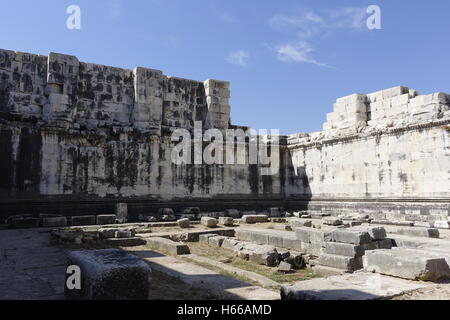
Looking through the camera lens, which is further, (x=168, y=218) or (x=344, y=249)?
(x=168, y=218)

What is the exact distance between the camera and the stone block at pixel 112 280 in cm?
338

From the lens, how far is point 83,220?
1304 centimetres

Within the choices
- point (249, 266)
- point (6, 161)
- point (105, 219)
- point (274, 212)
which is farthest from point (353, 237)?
point (6, 161)

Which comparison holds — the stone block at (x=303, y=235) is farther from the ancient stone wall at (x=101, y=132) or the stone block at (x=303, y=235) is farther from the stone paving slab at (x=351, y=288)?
the ancient stone wall at (x=101, y=132)

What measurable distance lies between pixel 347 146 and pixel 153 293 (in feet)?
45.3

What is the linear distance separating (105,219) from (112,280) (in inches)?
414

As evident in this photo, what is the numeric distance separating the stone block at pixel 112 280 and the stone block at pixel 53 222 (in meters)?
9.54

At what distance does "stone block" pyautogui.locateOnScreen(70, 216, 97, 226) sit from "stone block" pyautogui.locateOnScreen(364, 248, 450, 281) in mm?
10514

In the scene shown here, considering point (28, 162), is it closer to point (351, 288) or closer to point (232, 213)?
point (232, 213)

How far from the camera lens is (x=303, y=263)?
290 inches

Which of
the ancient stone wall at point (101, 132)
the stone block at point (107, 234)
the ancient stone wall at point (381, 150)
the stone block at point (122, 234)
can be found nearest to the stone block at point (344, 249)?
the stone block at point (122, 234)

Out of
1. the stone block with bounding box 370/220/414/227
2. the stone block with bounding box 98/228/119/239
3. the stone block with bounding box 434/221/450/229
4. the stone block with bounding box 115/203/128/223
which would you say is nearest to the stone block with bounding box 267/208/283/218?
the stone block with bounding box 370/220/414/227
